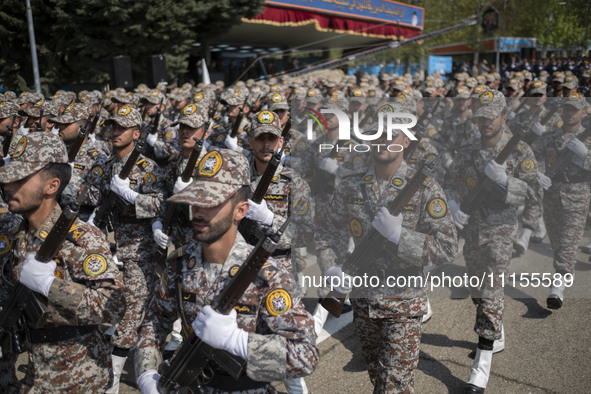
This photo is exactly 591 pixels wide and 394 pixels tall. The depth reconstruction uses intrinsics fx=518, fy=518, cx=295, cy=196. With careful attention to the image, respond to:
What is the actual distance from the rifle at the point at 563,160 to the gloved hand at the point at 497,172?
1.55 meters

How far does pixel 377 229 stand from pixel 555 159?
3.50 metres

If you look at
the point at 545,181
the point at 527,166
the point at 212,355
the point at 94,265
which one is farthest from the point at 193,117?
the point at 545,181

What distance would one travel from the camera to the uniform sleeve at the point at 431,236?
3.52 m

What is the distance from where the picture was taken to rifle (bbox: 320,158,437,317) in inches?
138

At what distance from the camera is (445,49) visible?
1971 inches

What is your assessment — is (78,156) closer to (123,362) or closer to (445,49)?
(123,362)

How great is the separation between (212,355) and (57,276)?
4.12ft

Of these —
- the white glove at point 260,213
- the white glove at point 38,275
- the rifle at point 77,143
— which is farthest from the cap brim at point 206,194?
the rifle at point 77,143

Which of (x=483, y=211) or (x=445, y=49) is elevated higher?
(x=483, y=211)

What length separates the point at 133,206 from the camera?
5273 millimetres

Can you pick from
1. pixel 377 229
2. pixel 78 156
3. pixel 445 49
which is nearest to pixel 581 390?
pixel 377 229

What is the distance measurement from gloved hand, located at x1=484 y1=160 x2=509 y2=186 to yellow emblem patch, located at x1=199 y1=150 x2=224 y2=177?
9.77 feet

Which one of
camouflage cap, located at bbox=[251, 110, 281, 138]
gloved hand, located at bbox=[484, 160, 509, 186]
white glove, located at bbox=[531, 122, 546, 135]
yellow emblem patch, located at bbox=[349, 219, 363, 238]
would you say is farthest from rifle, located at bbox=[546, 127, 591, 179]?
camouflage cap, located at bbox=[251, 110, 281, 138]

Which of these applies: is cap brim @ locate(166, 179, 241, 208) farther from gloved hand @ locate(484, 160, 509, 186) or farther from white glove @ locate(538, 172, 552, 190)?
white glove @ locate(538, 172, 552, 190)
